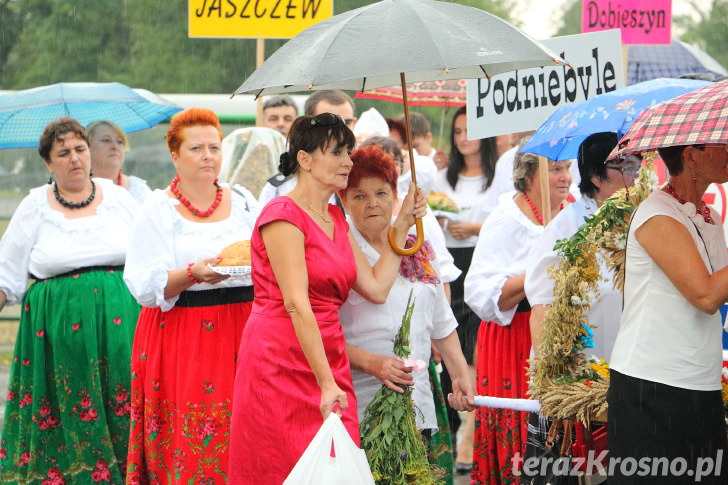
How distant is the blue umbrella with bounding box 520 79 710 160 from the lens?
4801 mm

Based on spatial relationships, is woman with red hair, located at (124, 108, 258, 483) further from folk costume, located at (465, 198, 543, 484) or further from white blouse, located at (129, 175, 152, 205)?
white blouse, located at (129, 175, 152, 205)

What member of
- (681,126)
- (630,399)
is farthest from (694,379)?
(681,126)

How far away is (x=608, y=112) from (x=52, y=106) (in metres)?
4.80

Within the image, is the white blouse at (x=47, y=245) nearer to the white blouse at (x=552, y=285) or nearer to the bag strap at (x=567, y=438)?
the white blouse at (x=552, y=285)

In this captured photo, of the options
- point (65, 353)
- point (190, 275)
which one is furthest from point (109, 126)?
point (190, 275)

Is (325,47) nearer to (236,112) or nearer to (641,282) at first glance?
(641,282)

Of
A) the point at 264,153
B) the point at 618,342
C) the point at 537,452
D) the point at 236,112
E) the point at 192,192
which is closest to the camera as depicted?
the point at 618,342

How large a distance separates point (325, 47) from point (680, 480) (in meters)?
2.03

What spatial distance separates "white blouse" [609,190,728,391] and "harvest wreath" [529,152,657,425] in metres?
0.41

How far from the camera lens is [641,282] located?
3797 millimetres

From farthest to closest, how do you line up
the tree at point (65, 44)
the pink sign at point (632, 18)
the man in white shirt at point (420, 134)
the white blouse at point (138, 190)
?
1. the tree at point (65, 44)
2. the man in white shirt at point (420, 134)
3. the white blouse at point (138, 190)
4. the pink sign at point (632, 18)

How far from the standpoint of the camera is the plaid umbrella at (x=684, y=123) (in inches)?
138

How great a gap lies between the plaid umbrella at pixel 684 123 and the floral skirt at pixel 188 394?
8.24 feet

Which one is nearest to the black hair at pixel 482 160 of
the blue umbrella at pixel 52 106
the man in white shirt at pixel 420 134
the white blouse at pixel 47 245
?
the man in white shirt at pixel 420 134
